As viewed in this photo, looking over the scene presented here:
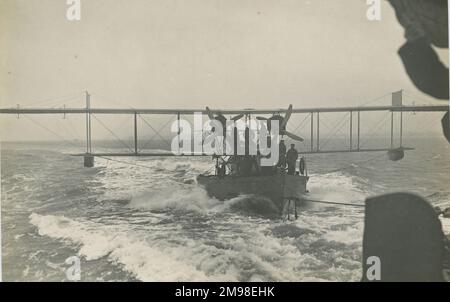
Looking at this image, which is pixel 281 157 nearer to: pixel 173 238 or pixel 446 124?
pixel 173 238

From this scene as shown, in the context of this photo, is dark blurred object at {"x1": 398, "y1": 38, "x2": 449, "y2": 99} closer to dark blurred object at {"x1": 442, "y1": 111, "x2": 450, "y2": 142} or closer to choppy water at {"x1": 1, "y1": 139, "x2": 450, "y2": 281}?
dark blurred object at {"x1": 442, "y1": 111, "x2": 450, "y2": 142}

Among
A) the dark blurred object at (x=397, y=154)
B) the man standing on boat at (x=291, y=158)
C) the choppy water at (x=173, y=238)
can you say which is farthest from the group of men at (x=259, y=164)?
the dark blurred object at (x=397, y=154)

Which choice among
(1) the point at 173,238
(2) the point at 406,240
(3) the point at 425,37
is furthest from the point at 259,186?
(3) the point at 425,37

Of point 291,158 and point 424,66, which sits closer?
point 424,66

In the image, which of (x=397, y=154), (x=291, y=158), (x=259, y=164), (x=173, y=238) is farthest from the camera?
(x=259, y=164)

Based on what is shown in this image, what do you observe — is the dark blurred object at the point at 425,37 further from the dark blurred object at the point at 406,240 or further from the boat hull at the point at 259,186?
the boat hull at the point at 259,186

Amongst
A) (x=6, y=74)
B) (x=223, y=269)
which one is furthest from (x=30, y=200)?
(x=223, y=269)
